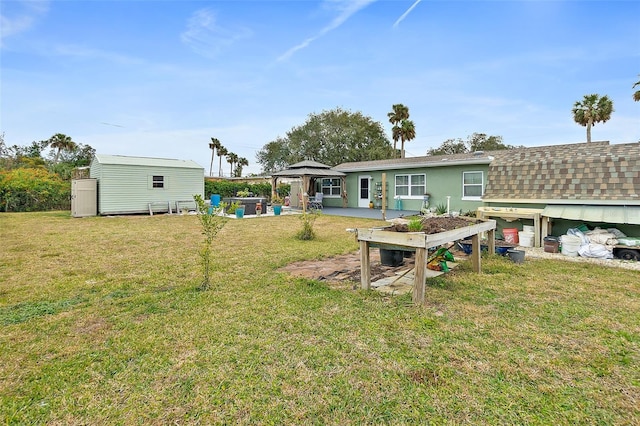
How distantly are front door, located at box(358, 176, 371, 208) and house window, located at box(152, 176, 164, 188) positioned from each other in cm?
1033

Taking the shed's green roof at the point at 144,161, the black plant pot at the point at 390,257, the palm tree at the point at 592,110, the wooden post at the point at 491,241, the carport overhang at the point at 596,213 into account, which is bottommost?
the black plant pot at the point at 390,257

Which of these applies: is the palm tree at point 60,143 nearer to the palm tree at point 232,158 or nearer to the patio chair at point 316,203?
the palm tree at point 232,158

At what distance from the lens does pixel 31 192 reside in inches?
625

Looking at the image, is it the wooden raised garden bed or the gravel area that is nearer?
the wooden raised garden bed

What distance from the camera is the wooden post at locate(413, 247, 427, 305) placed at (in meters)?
3.59

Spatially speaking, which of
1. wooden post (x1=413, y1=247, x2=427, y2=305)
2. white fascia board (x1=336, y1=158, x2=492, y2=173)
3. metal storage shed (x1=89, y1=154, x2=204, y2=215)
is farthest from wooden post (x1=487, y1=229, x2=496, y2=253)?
metal storage shed (x1=89, y1=154, x2=204, y2=215)

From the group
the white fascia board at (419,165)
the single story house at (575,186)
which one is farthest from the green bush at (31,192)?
the single story house at (575,186)

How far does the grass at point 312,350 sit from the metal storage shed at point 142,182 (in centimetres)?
1072

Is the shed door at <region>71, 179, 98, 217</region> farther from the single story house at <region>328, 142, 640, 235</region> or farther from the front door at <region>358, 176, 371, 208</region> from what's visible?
the single story house at <region>328, 142, 640, 235</region>

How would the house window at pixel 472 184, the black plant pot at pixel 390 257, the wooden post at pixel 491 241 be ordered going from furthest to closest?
the house window at pixel 472 184, the wooden post at pixel 491 241, the black plant pot at pixel 390 257

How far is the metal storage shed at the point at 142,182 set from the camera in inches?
569

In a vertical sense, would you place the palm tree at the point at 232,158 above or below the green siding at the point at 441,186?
above

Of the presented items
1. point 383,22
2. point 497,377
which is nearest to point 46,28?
point 383,22

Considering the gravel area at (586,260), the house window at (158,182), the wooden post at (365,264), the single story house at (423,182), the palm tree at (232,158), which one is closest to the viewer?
the wooden post at (365,264)
